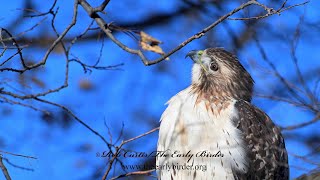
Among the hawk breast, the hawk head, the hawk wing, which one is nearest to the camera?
the hawk breast

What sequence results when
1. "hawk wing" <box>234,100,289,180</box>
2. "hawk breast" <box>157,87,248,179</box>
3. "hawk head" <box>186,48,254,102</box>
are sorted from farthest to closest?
1. "hawk head" <box>186,48,254,102</box>
2. "hawk wing" <box>234,100,289,180</box>
3. "hawk breast" <box>157,87,248,179</box>

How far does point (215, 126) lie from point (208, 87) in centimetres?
55

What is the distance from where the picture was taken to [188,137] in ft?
17.9

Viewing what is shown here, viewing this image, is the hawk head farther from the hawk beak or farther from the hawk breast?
the hawk breast

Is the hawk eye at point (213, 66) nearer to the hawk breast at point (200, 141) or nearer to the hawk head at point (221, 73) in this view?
the hawk head at point (221, 73)

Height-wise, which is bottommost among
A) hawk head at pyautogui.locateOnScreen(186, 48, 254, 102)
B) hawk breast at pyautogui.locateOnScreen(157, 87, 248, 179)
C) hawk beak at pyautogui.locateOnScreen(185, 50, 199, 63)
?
hawk breast at pyautogui.locateOnScreen(157, 87, 248, 179)

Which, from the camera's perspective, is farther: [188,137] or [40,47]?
[40,47]

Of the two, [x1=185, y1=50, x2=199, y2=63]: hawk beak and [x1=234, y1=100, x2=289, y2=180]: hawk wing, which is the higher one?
[x1=185, y1=50, x2=199, y2=63]: hawk beak

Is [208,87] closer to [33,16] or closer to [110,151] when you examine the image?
[110,151]

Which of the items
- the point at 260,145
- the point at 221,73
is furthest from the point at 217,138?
the point at 221,73

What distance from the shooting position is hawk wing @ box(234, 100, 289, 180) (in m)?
5.54

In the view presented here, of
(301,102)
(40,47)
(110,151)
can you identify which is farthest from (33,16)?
(40,47)

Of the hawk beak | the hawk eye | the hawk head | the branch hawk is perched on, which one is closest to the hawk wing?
the branch hawk is perched on

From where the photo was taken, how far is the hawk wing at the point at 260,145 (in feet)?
18.2
